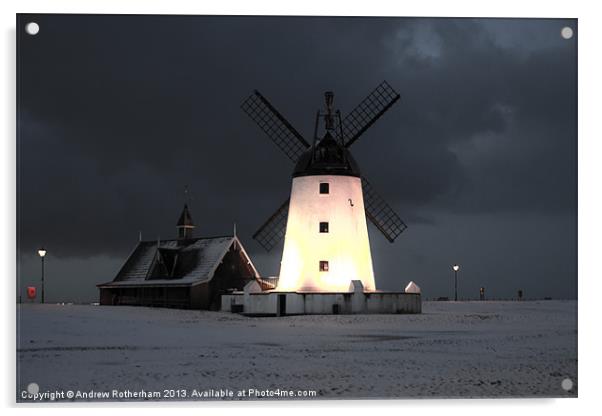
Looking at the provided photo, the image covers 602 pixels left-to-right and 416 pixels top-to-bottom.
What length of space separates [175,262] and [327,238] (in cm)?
661

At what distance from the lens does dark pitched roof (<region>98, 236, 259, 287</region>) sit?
101 feet

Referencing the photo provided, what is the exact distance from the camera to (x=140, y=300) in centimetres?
3206

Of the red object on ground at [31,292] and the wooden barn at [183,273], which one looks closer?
the red object on ground at [31,292]

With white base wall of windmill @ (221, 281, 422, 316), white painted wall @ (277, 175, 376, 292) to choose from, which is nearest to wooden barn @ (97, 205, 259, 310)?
white base wall of windmill @ (221, 281, 422, 316)

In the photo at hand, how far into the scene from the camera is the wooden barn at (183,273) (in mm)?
30359

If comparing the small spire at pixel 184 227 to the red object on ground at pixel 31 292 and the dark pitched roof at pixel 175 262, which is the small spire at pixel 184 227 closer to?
the dark pitched roof at pixel 175 262

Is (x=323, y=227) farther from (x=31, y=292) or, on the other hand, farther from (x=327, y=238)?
(x=31, y=292)

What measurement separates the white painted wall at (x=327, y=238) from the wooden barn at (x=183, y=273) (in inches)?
119

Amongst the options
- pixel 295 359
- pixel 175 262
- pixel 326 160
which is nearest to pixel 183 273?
pixel 175 262

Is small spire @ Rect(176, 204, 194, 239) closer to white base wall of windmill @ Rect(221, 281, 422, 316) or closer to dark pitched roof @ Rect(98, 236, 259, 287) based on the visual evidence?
dark pitched roof @ Rect(98, 236, 259, 287)

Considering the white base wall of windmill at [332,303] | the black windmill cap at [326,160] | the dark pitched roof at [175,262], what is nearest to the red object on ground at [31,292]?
the white base wall of windmill at [332,303]

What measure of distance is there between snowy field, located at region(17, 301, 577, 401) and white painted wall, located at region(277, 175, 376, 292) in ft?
17.0
